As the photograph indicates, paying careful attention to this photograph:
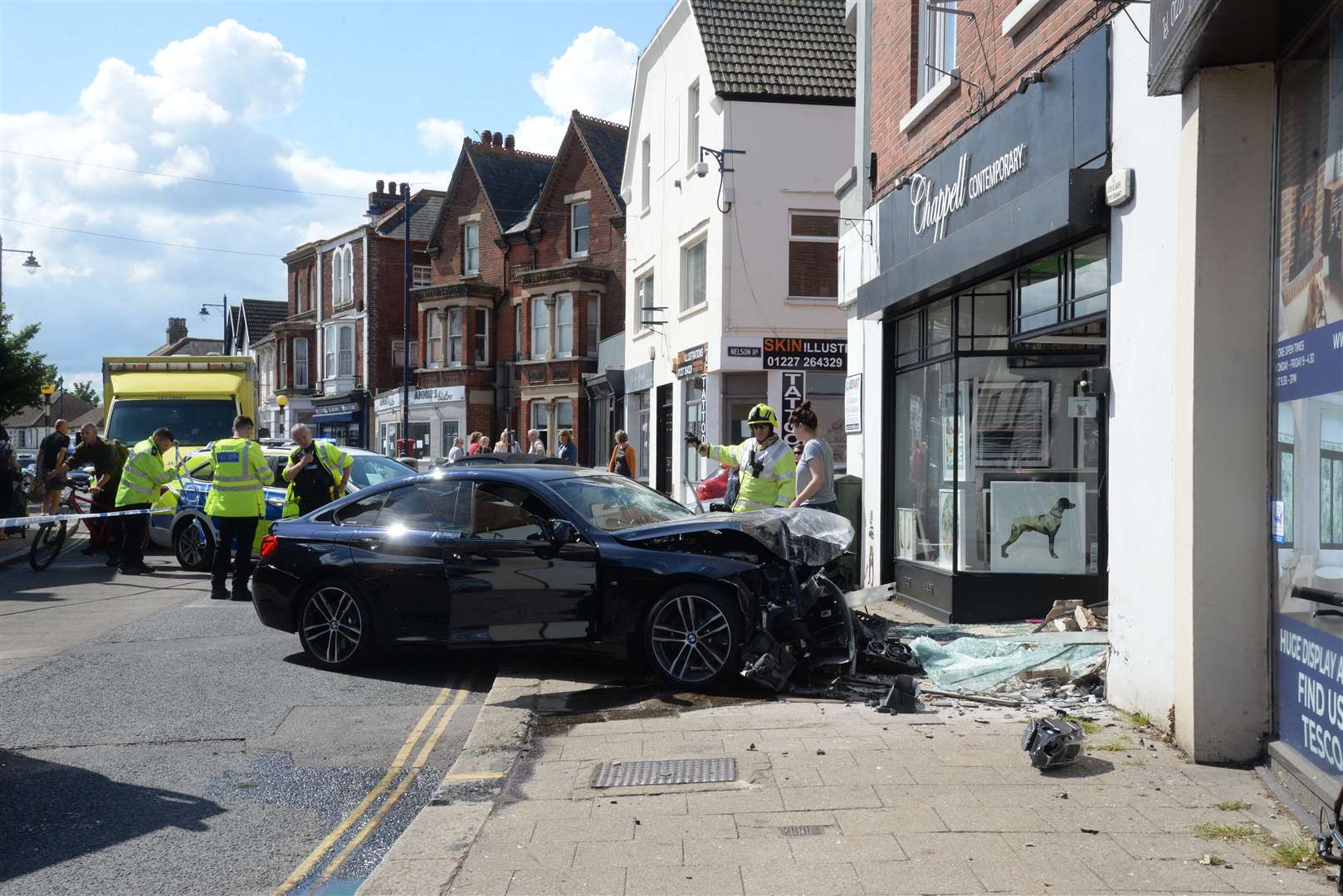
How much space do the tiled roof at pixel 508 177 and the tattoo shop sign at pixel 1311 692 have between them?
38.7m

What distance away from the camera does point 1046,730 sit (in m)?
5.44

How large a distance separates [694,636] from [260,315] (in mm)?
64105

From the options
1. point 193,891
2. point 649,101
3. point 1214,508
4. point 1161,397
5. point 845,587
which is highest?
point 649,101

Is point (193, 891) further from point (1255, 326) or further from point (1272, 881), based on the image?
point (1255, 326)

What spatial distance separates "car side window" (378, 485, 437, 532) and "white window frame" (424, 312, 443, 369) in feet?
117

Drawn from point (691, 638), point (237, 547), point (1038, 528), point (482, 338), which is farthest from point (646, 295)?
point (691, 638)

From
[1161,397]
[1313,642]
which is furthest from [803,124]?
[1313,642]

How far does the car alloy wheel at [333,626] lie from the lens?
27.7 feet

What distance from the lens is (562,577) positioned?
25.6 ft

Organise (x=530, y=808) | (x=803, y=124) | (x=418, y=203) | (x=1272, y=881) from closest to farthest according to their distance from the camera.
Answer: (x=1272, y=881) < (x=530, y=808) < (x=803, y=124) < (x=418, y=203)

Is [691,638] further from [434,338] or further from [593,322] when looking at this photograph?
[434,338]

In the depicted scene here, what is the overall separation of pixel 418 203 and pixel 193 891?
48.7m

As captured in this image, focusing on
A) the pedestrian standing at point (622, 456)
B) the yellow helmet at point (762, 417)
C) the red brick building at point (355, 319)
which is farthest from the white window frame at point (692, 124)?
the red brick building at point (355, 319)

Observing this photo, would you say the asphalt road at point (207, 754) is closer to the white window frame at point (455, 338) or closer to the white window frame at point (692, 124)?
the white window frame at point (692, 124)
